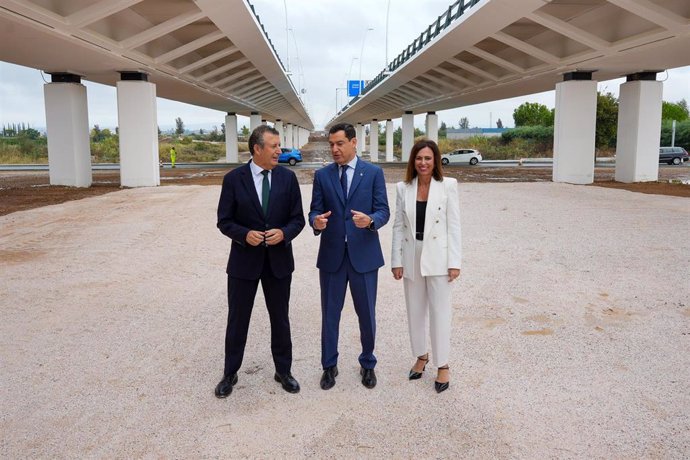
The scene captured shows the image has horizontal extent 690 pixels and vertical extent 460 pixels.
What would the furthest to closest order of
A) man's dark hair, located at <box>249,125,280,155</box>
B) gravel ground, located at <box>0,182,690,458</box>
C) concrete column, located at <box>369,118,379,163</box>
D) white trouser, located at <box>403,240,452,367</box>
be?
Result: concrete column, located at <box>369,118,379,163</box> → white trouser, located at <box>403,240,452,367</box> → man's dark hair, located at <box>249,125,280,155</box> → gravel ground, located at <box>0,182,690,458</box>

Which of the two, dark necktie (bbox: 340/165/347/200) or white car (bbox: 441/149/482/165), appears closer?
dark necktie (bbox: 340/165/347/200)

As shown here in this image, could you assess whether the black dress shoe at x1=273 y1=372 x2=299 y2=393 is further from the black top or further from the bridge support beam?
the bridge support beam

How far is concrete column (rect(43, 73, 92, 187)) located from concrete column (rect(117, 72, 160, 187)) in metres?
1.70

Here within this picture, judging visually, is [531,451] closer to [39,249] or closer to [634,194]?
[39,249]

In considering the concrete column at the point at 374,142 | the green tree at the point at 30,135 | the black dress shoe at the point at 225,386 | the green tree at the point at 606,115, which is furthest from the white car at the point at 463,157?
the green tree at the point at 30,135

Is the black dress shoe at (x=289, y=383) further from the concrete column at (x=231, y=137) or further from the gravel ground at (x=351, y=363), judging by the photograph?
the concrete column at (x=231, y=137)

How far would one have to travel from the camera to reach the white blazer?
4.34 meters

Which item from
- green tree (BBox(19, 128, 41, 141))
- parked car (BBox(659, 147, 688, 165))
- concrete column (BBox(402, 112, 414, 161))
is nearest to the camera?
parked car (BBox(659, 147, 688, 165))

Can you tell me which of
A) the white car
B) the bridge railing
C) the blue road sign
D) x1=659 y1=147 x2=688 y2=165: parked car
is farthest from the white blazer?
the blue road sign

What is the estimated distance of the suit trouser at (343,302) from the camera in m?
4.38

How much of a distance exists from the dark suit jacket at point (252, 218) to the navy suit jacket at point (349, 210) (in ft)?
0.77

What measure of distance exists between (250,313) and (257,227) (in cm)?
69

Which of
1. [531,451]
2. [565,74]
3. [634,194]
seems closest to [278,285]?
[531,451]

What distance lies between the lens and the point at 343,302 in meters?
4.38
